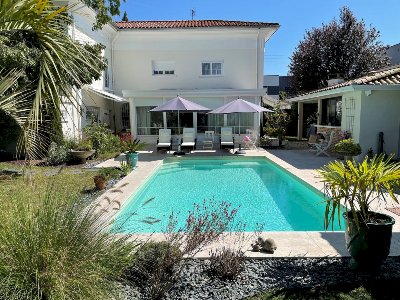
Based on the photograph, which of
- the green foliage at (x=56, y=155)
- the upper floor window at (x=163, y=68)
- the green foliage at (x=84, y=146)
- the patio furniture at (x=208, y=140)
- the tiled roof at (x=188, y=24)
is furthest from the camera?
the upper floor window at (x=163, y=68)

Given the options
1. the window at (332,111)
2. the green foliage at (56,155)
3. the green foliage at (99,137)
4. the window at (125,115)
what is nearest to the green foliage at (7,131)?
the green foliage at (56,155)

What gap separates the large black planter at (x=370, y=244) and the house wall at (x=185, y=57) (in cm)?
2235

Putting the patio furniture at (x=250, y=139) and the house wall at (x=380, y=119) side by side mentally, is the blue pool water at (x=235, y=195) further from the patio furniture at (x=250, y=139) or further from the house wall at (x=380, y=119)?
the house wall at (x=380, y=119)

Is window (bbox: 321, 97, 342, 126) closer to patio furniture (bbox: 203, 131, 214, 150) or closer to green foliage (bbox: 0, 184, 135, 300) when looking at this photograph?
patio furniture (bbox: 203, 131, 214, 150)

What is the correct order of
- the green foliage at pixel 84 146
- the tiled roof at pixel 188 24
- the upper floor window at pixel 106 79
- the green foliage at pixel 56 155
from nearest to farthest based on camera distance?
the green foliage at pixel 56 155
the green foliage at pixel 84 146
the upper floor window at pixel 106 79
the tiled roof at pixel 188 24

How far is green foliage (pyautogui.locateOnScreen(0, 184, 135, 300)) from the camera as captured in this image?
3.21 metres

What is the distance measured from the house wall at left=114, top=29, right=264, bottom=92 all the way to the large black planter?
22354 millimetres

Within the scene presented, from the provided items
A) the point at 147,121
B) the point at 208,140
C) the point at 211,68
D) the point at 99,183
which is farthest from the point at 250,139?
the point at 99,183

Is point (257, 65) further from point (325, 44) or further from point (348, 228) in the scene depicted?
point (348, 228)

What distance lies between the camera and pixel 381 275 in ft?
16.0

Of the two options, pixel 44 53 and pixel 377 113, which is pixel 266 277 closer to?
pixel 44 53

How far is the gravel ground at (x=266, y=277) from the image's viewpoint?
445 centimetres

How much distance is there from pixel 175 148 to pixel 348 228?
17.2 m

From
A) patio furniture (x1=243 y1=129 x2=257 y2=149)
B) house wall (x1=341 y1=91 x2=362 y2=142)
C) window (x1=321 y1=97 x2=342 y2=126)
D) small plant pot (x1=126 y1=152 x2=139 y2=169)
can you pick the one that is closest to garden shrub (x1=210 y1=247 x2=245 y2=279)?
small plant pot (x1=126 y1=152 x2=139 y2=169)
